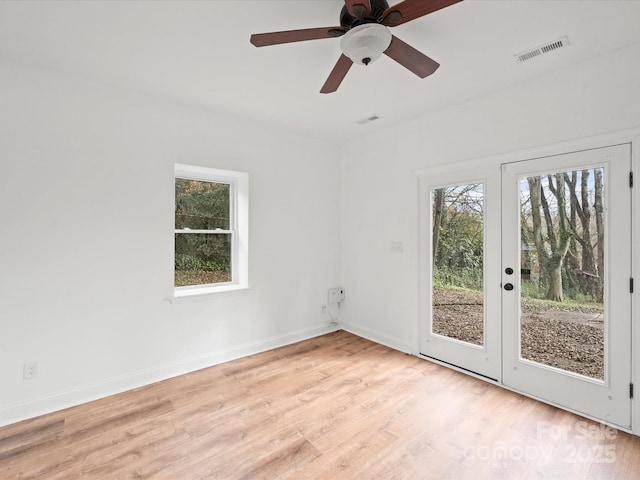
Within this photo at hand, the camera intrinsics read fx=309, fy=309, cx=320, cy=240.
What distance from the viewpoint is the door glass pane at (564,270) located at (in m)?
2.36

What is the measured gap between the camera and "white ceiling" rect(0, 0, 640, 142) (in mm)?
1829

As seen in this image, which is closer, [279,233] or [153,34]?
[153,34]

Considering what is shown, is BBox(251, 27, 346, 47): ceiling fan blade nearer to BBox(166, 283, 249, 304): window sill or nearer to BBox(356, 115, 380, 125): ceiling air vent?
BBox(356, 115, 380, 125): ceiling air vent

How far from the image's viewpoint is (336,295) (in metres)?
4.40

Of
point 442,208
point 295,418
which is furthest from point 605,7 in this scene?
point 295,418

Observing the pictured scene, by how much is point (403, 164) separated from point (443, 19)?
1820mm

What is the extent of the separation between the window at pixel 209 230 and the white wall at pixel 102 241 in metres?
0.14

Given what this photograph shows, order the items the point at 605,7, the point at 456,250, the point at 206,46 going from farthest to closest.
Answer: the point at 456,250, the point at 206,46, the point at 605,7

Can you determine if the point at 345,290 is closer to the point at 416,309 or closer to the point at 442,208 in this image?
the point at 416,309

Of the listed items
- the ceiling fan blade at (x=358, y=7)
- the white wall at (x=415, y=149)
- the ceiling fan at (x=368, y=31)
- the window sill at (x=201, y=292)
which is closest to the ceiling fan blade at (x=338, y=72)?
the ceiling fan at (x=368, y=31)

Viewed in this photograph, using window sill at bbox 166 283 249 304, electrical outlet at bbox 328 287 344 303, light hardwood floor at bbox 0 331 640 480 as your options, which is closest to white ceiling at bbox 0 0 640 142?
window sill at bbox 166 283 249 304

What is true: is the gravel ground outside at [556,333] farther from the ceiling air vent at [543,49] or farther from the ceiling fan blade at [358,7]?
the ceiling fan blade at [358,7]

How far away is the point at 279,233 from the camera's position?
12.7 ft

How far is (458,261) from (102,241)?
3.39 metres
